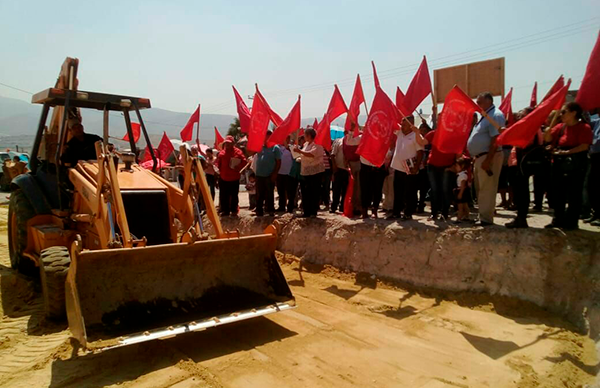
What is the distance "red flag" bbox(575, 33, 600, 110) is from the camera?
4.64 metres

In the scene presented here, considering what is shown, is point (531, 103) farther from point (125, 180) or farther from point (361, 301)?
point (125, 180)

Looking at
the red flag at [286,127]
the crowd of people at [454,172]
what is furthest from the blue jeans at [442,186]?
the red flag at [286,127]

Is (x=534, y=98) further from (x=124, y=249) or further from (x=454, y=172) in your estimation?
(x=124, y=249)

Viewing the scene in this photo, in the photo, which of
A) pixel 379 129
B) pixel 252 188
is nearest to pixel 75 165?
pixel 379 129

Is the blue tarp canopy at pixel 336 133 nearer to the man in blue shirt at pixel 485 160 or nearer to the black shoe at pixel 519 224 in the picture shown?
the man in blue shirt at pixel 485 160

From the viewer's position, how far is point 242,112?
10.8m

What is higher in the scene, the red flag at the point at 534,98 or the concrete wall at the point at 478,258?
the red flag at the point at 534,98

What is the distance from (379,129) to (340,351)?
3900mm

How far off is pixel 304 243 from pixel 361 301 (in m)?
2.30

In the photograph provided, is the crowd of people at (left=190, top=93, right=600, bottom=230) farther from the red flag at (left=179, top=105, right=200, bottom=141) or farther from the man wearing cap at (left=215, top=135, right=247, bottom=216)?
the red flag at (left=179, top=105, right=200, bottom=141)

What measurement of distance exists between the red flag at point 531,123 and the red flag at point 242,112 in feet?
21.7

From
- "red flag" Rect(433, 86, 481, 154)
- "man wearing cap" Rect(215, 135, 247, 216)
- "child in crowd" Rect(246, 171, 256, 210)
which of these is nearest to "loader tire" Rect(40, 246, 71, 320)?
"man wearing cap" Rect(215, 135, 247, 216)

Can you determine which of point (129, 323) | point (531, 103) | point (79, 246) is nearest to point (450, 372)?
point (129, 323)

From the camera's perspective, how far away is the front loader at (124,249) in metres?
3.80
